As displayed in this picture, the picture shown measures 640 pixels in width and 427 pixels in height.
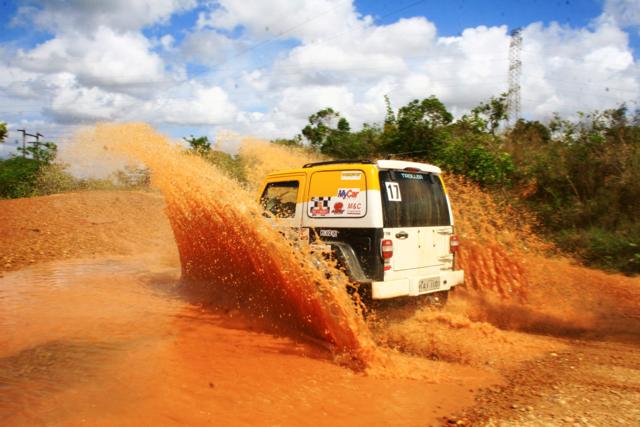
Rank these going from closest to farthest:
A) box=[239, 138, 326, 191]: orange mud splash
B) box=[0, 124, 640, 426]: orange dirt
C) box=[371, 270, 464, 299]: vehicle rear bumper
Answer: box=[0, 124, 640, 426]: orange dirt, box=[371, 270, 464, 299]: vehicle rear bumper, box=[239, 138, 326, 191]: orange mud splash

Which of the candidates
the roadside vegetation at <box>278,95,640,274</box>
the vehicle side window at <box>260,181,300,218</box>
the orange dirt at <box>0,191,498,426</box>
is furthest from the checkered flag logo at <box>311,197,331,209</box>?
the roadside vegetation at <box>278,95,640,274</box>

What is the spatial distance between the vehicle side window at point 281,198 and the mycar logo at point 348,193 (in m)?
0.82

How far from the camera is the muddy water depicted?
11.8ft

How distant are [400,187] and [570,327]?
3.07 meters

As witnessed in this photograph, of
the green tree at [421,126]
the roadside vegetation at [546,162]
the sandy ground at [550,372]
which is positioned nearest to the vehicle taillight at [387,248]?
the sandy ground at [550,372]

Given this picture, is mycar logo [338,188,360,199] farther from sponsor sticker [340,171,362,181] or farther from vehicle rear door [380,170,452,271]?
vehicle rear door [380,170,452,271]

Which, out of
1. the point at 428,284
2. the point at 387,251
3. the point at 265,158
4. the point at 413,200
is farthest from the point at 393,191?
the point at 265,158

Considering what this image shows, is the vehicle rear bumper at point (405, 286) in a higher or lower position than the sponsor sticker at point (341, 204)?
lower

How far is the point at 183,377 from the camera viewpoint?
4.33 metres

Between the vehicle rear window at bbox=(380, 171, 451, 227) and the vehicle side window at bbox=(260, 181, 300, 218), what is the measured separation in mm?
1316

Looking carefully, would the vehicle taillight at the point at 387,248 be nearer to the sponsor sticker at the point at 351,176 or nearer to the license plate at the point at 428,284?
the license plate at the point at 428,284

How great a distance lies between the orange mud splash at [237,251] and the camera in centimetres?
509

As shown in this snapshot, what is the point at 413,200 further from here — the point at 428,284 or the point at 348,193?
the point at 428,284

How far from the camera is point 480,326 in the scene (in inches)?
233
